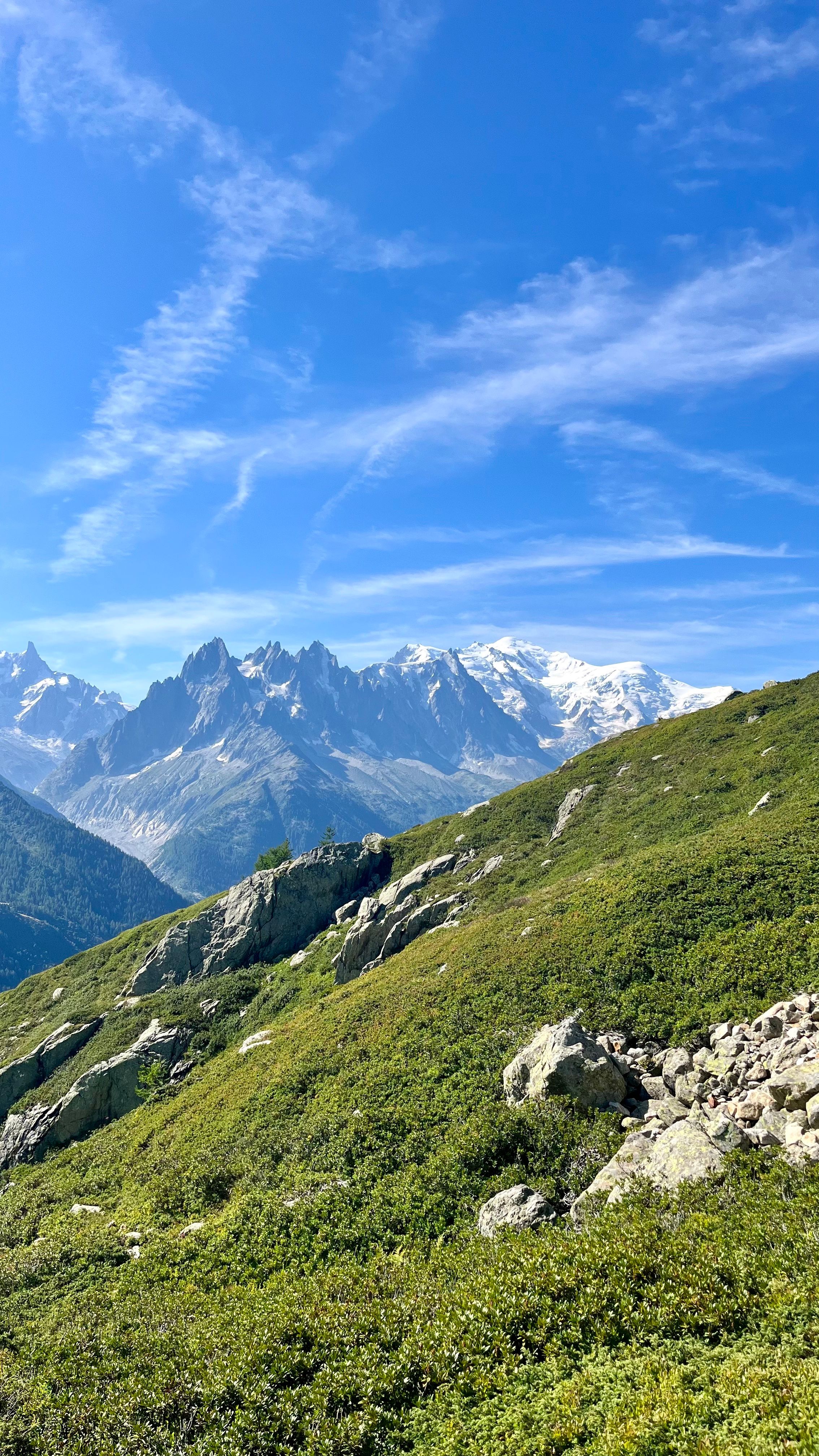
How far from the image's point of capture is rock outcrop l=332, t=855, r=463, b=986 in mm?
58250

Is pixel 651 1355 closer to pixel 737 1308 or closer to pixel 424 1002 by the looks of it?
pixel 737 1308

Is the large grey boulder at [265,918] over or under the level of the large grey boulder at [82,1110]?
over

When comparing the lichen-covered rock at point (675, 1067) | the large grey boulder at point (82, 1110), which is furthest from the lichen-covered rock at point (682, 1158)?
the large grey boulder at point (82, 1110)

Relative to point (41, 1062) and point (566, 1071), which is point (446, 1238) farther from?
point (41, 1062)

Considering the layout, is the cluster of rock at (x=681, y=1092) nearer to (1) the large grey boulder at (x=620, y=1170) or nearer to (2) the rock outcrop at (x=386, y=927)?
(1) the large grey boulder at (x=620, y=1170)

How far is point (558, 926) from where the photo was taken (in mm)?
38281

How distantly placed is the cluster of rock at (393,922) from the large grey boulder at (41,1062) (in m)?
27.1

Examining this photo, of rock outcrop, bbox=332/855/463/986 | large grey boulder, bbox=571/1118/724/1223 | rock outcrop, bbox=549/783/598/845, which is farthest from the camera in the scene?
rock outcrop, bbox=549/783/598/845

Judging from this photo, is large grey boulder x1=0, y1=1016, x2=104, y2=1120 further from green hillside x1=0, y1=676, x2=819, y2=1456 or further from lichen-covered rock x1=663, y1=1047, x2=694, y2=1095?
lichen-covered rock x1=663, y1=1047, x2=694, y2=1095

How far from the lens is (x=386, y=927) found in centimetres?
6169

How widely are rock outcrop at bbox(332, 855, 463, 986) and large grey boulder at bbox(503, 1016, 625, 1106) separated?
30.4m

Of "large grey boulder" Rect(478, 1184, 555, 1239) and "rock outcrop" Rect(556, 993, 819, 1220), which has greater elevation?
"rock outcrop" Rect(556, 993, 819, 1220)

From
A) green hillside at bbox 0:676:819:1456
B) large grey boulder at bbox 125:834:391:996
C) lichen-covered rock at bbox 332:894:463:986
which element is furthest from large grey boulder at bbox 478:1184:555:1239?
large grey boulder at bbox 125:834:391:996

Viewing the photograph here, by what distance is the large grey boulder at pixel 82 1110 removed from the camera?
46.2m
